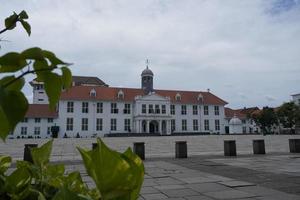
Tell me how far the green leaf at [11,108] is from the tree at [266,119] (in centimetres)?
7924

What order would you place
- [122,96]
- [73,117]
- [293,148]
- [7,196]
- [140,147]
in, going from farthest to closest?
[122,96] → [73,117] → [293,148] → [140,147] → [7,196]

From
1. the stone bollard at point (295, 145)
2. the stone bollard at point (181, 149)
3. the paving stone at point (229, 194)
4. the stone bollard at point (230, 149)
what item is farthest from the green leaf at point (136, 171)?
the stone bollard at point (295, 145)

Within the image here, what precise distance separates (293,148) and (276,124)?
62061 millimetres

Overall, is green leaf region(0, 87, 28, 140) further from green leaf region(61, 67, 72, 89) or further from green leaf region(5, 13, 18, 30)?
green leaf region(5, 13, 18, 30)

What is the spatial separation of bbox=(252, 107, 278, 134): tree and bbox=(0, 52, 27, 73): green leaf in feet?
260

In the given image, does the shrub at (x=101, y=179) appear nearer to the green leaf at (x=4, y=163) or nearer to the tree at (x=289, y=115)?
the green leaf at (x=4, y=163)

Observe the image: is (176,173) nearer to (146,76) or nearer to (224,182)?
(224,182)

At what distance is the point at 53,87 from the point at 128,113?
6848 centimetres

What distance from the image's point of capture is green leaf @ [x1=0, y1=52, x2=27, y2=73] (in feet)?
2.51

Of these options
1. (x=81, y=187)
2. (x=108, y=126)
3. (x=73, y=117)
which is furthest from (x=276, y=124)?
(x=81, y=187)

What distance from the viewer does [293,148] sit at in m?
18.8

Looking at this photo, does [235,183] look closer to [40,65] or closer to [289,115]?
[40,65]

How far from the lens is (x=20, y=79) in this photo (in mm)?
838

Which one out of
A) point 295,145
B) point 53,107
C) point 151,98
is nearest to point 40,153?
point 53,107
